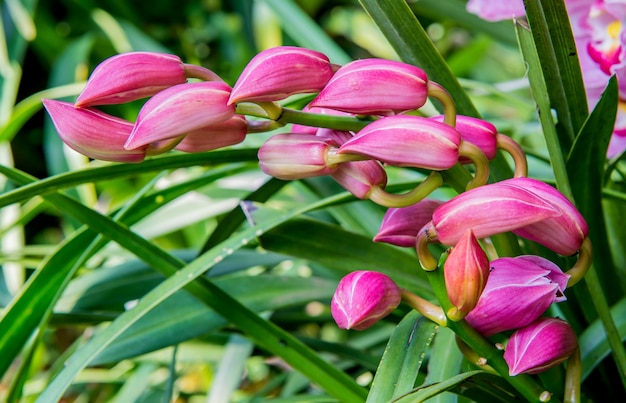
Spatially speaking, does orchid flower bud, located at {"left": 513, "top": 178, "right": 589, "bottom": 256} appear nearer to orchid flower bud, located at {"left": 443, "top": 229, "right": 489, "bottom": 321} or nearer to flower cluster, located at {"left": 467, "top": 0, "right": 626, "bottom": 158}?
orchid flower bud, located at {"left": 443, "top": 229, "right": 489, "bottom": 321}

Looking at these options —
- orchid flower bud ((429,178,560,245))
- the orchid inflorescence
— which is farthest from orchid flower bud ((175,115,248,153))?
orchid flower bud ((429,178,560,245))

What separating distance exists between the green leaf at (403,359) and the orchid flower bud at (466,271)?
59 mm

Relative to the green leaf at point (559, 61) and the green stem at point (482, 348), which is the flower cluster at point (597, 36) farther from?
the green stem at point (482, 348)

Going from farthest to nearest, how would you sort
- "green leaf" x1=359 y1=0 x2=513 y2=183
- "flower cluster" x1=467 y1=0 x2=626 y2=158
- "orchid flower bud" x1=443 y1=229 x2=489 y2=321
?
"flower cluster" x1=467 y1=0 x2=626 y2=158 < "green leaf" x1=359 y1=0 x2=513 y2=183 < "orchid flower bud" x1=443 y1=229 x2=489 y2=321

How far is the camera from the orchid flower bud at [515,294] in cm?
31

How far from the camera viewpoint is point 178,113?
296mm

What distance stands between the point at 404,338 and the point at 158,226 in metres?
0.44

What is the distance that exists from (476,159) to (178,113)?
0.42 ft

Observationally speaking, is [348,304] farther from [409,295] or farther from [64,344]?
[64,344]

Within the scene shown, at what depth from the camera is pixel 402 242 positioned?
0.35 meters

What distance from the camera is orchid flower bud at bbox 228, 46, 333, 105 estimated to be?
0.29 m

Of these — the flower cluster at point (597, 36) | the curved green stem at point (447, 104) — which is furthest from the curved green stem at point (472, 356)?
the flower cluster at point (597, 36)

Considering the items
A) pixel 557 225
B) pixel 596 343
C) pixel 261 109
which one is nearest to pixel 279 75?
pixel 261 109

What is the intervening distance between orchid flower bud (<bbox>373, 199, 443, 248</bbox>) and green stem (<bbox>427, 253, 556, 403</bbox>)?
0.04 meters
